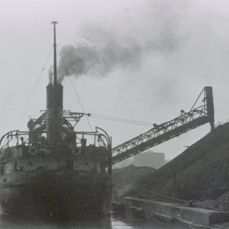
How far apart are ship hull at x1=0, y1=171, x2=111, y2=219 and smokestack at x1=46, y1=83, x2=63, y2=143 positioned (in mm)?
3748

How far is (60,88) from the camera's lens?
87.8ft

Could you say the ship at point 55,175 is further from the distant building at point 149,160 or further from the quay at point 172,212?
the distant building at point 149,160

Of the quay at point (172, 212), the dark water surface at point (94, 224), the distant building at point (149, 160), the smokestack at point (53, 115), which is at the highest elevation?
the distant building at point (149, 160)

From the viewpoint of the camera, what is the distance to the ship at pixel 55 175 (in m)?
20.7

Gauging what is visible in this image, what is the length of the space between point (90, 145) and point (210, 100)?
20.6 metres

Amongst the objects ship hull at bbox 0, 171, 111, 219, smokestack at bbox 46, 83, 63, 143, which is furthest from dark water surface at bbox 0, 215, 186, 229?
smokestack at bbox 46, 83, 63, 143

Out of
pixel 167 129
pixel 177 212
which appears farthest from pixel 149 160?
pixel 177 212

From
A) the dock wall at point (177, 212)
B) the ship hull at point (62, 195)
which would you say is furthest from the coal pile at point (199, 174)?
the ship hull at point (62, 195)

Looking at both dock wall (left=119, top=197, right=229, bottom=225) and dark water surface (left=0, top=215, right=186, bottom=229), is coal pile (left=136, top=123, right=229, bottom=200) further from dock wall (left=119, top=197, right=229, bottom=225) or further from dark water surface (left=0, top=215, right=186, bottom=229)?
dark water surface (left=0, top=215, right=186, bottom=229)

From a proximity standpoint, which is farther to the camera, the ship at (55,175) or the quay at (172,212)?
the ship at (55,175)

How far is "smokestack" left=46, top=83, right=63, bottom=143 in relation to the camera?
24.9 meters

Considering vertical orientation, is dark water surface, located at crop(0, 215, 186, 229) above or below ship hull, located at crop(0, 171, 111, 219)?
below

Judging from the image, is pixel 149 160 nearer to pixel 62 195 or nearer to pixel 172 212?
pixel 62 195

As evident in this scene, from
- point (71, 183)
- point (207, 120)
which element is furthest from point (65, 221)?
point (207, 120)
